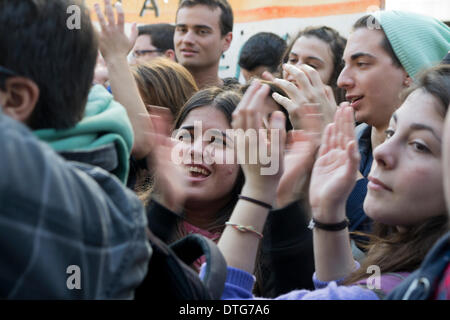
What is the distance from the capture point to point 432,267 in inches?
32.4

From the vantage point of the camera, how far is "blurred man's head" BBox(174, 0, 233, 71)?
10.8 feet

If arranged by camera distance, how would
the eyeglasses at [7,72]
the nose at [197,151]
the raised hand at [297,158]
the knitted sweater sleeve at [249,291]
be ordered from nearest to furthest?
the eyeglasses at [7,72] → the knitted sweater sleeve at [249,291] → the raised hand at [297,158] → the nose at [197,151]

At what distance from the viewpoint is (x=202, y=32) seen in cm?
340

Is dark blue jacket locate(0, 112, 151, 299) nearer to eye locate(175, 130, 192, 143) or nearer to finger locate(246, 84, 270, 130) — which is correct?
finger locate(246, 84, 270, 130)

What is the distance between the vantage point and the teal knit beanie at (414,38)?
2209 millimetres

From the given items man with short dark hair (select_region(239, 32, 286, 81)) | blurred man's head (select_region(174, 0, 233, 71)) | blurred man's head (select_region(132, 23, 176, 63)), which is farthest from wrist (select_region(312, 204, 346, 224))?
blurred man's head (select_region(132, 23, 176, 63))

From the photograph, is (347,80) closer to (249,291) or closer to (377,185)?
(377,185)

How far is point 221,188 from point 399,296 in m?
0.90

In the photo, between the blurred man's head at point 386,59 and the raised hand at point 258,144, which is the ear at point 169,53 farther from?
the raised hand at point 258,144

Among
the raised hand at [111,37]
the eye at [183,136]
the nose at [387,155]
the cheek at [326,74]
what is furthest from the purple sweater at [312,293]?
the cheek at [326,74]

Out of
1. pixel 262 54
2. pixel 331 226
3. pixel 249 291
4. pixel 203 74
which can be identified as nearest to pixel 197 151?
pixel 331 226

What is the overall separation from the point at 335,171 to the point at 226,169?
46 cm

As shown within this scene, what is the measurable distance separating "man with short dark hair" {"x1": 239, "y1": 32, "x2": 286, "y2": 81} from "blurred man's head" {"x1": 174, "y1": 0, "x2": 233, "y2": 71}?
7.2 inches

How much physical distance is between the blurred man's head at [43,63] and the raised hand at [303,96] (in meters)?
0.99
